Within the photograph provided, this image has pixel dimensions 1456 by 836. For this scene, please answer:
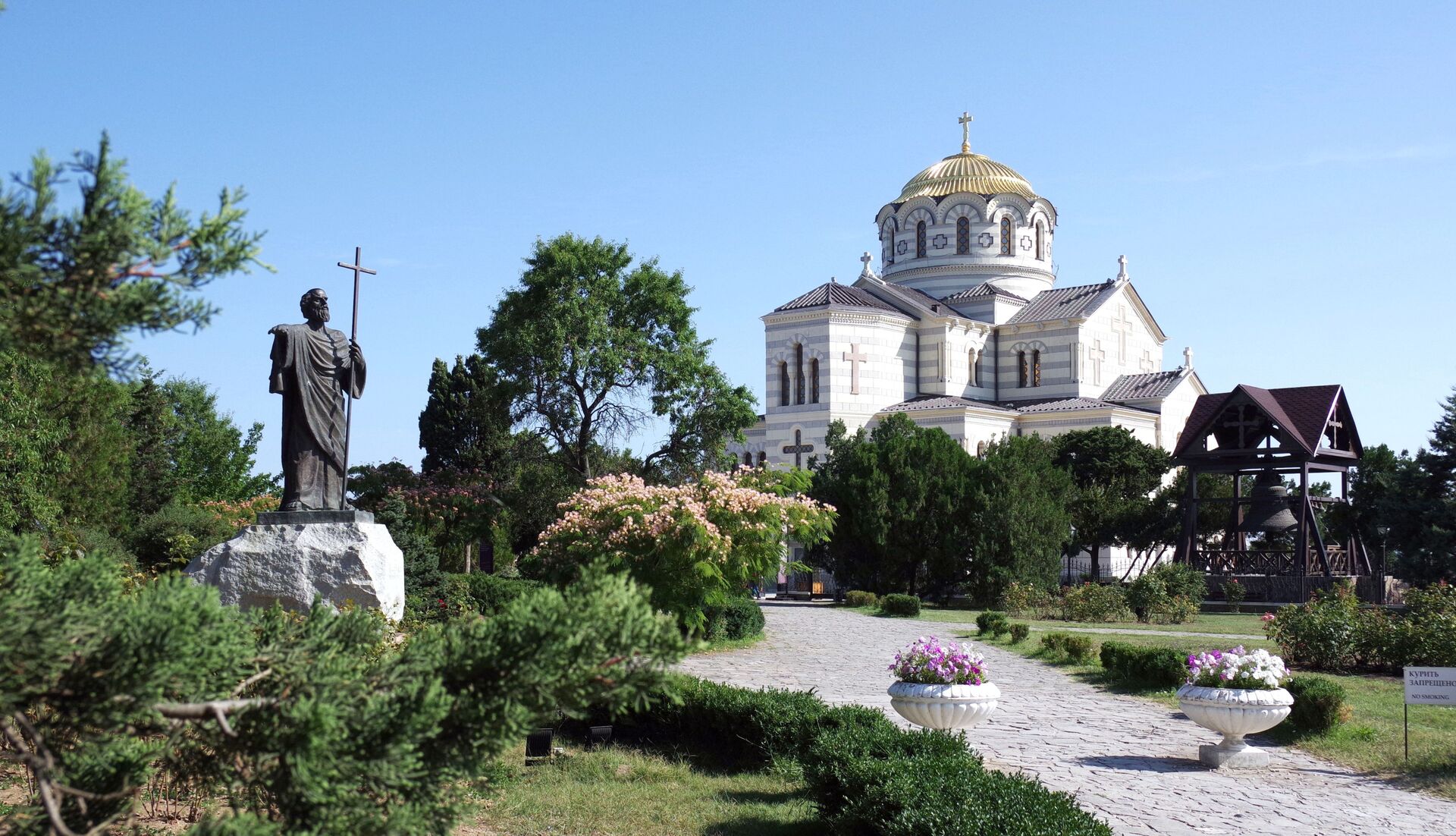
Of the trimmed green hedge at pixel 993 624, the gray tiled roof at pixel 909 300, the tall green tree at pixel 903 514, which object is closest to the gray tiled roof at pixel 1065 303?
the gray tiled roof at pixel 909 300

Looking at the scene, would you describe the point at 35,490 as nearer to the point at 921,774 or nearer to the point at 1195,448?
the point at 921,774

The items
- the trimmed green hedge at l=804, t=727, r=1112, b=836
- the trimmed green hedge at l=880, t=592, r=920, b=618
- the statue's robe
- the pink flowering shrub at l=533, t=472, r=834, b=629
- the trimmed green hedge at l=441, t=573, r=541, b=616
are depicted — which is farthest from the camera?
the trimmed green hedge at l=880, t=592, r=920, b=618

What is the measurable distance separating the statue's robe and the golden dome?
1797 inches

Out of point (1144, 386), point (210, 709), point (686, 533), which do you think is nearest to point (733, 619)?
point (686, 533)

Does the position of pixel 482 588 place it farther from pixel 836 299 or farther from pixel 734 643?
pixel 836 299

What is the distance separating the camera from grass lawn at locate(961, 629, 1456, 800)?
9984 mm

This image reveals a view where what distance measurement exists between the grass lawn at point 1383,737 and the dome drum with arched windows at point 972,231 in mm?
39414

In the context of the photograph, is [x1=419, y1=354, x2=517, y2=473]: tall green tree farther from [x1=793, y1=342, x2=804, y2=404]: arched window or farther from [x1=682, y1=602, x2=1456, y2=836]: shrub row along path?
[x1=682, y1=602, x2=1456, y2=836]: shrub row along path

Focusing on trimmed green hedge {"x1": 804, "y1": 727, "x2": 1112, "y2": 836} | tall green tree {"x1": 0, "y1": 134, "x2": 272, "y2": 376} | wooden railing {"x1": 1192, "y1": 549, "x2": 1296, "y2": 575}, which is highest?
tall green tree {"x1": 0, "y1": 134, "x2": 272, "y2": 376}

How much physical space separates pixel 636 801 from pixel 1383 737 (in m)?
7.30

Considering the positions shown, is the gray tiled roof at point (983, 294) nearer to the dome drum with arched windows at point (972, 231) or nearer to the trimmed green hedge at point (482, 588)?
the dome drum with arched windows at point (972, 231)

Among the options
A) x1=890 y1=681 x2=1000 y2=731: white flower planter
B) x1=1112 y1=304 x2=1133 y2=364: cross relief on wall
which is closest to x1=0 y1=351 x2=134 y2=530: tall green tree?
x1=890 y1=681 x2=1000 y2=731: white flower planter

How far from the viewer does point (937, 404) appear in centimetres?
4828

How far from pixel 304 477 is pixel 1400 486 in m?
30.2
